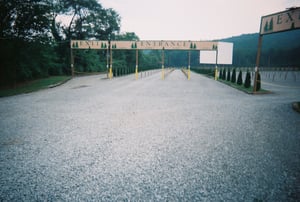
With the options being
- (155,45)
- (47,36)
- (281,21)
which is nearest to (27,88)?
(47,36)

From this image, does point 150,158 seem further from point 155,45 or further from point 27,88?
point 155,45

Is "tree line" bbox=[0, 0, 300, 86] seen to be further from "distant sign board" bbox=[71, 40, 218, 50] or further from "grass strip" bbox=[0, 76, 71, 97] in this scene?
"distant sign board" bbox=[71, 40, 218, 50]

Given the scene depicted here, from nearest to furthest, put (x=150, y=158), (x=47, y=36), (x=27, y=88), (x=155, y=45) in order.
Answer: (x=150, y=158) → (x=27, y=88) → (x=47, y=36) → (x=155, y=45)

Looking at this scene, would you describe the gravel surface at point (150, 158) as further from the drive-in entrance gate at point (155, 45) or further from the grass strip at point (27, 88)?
the drive-in entrance gate at point (155, 45)

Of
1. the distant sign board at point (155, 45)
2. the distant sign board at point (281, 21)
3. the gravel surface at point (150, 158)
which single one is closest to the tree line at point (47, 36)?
the distant sign board at point (155, 45)

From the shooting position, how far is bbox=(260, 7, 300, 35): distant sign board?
896 cm

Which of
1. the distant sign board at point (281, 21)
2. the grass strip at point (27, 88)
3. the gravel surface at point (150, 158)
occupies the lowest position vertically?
the gravel surface at point (150, 158)

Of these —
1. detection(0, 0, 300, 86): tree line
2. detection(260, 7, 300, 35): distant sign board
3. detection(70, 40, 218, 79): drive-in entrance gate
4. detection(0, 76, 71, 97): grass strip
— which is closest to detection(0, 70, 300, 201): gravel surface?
detection(260, 7, 300, 35): distant sign board

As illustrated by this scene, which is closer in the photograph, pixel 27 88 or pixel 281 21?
pixel 281 21

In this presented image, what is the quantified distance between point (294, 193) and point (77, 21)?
41.9 meters

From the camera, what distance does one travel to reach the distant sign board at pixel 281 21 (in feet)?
29.4

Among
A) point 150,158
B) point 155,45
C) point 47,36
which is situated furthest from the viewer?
point 155,45

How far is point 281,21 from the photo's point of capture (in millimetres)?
9734

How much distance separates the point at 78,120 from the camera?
219 inches
